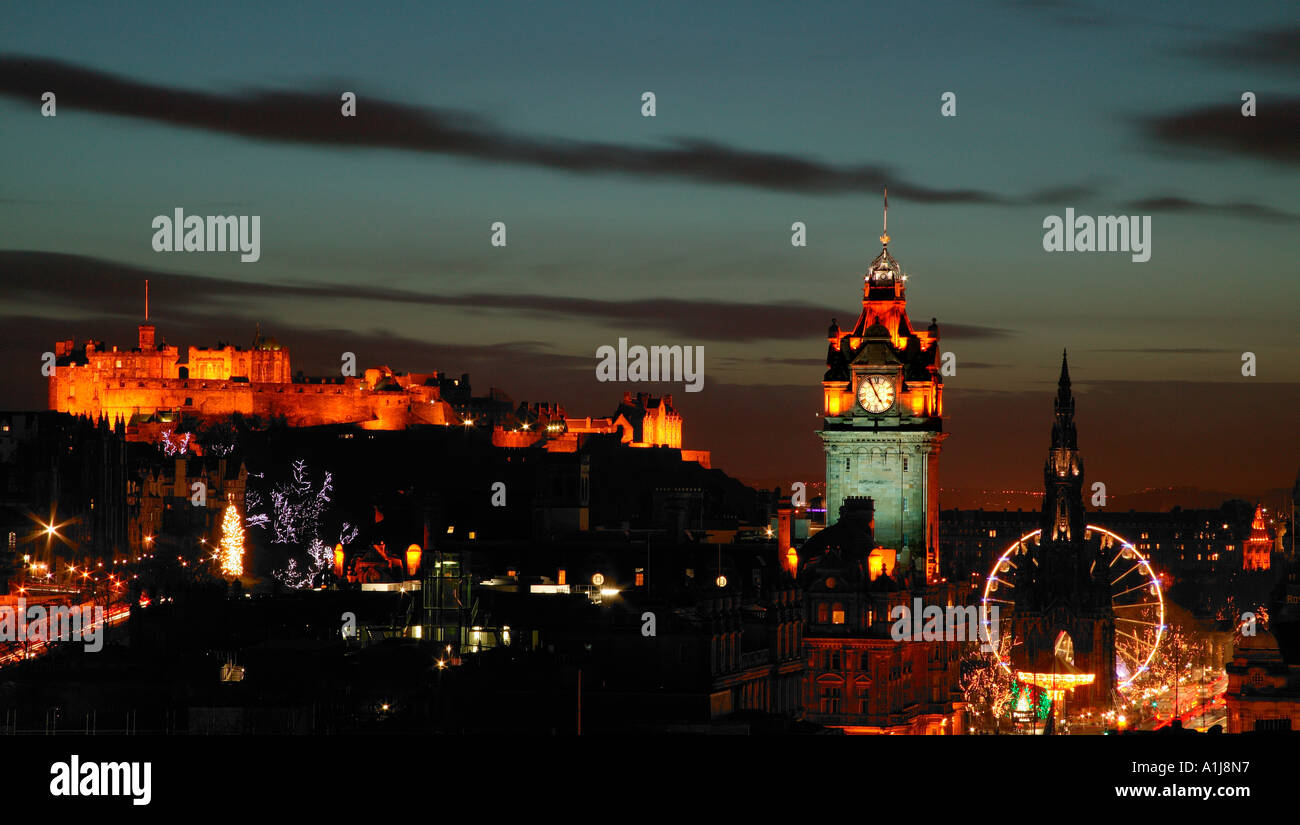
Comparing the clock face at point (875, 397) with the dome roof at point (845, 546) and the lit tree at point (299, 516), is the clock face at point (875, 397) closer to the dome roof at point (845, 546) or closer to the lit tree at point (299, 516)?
the dome roof at point (845, 546)

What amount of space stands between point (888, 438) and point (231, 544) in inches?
1974

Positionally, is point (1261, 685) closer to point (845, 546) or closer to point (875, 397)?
point (875, 397)

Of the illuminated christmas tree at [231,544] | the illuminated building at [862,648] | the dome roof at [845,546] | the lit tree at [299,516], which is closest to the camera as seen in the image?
the illuminated building at [862,648]

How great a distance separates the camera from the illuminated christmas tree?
14188 cm

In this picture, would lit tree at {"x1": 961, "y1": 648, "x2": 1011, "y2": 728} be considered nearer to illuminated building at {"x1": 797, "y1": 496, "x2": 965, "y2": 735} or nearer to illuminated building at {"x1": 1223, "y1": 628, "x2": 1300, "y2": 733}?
illuminated building at {"x1": 797, "y1": 496, "x2": 965, "y2": 735}

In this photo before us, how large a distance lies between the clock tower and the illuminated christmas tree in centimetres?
4296

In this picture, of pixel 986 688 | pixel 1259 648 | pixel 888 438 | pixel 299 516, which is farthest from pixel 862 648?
pixel 299 516

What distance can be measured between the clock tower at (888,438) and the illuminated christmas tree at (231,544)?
42961 millimetres

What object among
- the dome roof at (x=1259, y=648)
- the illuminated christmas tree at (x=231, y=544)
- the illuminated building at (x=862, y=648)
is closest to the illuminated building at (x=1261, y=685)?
the dome roof at (x=1259, y=648)

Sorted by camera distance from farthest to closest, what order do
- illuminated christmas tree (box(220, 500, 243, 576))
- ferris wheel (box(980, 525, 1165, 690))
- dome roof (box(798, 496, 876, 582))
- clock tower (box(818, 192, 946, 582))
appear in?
illuminated christmas tree (box(220, 500, 243, 576)) → ferris wheel (box(980, 525, 1165, 690)) → clock tower (box(818, 192, 946, 582)) → dome roof (box(798, 496, 876, 582))

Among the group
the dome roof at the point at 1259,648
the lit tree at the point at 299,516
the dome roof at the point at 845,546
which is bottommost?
the dome roof at the point at 1259,648

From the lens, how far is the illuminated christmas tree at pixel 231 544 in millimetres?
141875

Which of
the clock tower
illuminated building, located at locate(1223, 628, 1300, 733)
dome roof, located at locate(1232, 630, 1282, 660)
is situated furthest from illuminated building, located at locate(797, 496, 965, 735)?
dome roof, located at locate(1232, 630, 1282, 660)
